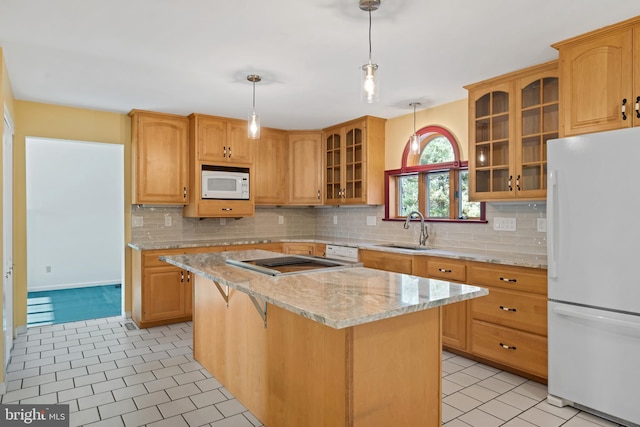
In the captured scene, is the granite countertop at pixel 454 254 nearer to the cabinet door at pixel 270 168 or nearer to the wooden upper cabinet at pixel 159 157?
the wooden upper cabinet at pixel 159 157

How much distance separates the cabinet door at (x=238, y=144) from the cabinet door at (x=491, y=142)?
2.69 metres

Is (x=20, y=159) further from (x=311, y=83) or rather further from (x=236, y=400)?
(x=236, y=400)

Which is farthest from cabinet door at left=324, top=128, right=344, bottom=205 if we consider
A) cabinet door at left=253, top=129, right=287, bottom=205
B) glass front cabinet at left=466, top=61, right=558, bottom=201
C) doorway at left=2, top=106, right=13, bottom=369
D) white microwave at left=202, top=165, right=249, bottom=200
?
doorway at left=2, top=106, right=13, bottom=369

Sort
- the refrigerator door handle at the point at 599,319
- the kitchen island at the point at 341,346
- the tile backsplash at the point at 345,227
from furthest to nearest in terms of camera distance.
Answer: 1. the tile backsplash at the point at 345,227
2. the refrigerator door handle at the point at 599,319
3. the kitchen island at the point at 341,346

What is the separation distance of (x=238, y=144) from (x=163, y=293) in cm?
196

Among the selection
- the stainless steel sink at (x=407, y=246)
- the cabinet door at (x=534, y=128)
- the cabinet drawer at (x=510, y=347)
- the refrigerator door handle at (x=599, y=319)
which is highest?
the cabinet door at (x=534, y=128)

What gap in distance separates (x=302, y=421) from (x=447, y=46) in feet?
8.13

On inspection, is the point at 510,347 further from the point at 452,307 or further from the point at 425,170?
the point at 425,170

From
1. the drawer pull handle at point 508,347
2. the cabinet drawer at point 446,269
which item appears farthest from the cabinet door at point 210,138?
the drawer pull handle at point 508,347

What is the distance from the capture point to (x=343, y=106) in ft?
14.2

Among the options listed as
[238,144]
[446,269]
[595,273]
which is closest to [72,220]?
[238,144]

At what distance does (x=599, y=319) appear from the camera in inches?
92.5

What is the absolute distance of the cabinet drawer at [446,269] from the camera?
11.1ft

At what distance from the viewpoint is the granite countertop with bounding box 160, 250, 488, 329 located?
1.51 metres
